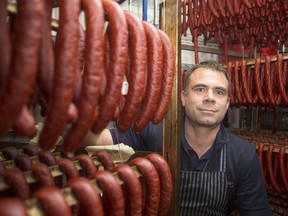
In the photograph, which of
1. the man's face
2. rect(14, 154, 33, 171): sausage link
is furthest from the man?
rect(14, 154, 33, 171): sausage link

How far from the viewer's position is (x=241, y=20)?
4.91 m

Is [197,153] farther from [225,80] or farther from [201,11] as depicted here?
[201,11]

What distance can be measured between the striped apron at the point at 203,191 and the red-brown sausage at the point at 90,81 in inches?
72.2

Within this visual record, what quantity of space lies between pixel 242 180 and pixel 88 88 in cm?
219

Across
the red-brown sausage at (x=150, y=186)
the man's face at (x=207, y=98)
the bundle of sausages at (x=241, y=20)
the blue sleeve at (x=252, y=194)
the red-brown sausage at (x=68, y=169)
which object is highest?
the bundle of sausages at (x=241, y=20)

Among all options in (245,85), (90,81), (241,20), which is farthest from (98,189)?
(241,20)

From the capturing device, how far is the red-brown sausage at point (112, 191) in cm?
145

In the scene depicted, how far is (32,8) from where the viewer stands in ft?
3.12

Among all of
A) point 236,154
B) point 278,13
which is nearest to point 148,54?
point 236,154

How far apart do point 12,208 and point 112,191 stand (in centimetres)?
48

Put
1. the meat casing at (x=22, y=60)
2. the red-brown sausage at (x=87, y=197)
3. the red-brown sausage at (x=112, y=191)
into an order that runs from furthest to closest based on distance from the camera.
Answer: the red-brown sausage at (x=112, y=191)
the red-brown sausage at (x=87, y=197)
the meat casing at (x=22, y=60)

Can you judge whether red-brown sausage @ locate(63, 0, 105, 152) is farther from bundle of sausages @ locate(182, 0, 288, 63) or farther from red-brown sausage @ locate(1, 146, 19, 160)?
bundle of sausages @ locate(182, 0, 288, 63)

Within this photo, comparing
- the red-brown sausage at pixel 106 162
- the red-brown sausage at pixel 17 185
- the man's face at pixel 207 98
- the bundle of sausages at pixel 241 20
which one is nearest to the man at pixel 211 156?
the man's face at pixel 207 98

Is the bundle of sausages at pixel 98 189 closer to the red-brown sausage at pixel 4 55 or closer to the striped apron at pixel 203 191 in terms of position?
the red-brown sausage at pixel 4 55
